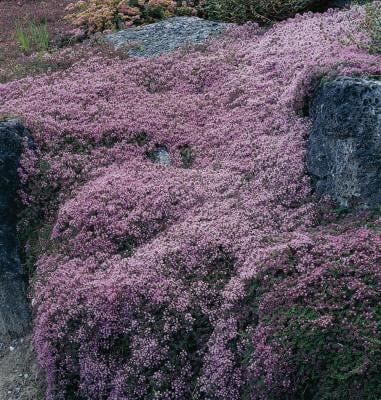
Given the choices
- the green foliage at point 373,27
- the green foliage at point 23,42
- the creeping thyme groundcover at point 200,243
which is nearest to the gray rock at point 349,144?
the creeping thyme groundcover at point 200,243

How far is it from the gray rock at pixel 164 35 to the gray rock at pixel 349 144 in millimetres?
6881

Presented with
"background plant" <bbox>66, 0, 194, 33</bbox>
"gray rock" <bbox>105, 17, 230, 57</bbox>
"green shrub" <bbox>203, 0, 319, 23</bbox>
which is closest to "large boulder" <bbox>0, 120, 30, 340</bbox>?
"gray rock" <bbox>105, 17, 230, 57</bbox>

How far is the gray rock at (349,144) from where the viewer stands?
21.9 ft

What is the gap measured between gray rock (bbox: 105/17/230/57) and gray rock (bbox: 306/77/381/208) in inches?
271

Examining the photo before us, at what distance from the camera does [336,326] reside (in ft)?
17.0

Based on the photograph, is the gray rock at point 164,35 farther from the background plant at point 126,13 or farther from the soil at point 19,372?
the soil at point 19,372

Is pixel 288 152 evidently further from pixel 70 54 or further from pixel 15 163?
pixel 70 54

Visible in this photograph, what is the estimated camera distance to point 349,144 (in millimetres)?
6930

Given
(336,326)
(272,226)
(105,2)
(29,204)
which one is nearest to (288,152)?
(272,226)

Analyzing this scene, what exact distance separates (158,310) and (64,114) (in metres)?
5.41

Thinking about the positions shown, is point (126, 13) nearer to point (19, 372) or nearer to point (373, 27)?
point (373, 27)

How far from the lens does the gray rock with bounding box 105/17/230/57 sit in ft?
44.6

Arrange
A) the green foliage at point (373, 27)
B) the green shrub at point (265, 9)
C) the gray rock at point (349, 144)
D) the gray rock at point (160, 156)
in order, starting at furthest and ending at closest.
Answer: the green shrub at point (265, 9) → the gray rock at point (160, 156) → the green foliage at point (373, 27) → the gray rock at point (349, 144)

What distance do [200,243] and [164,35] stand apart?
862cm
